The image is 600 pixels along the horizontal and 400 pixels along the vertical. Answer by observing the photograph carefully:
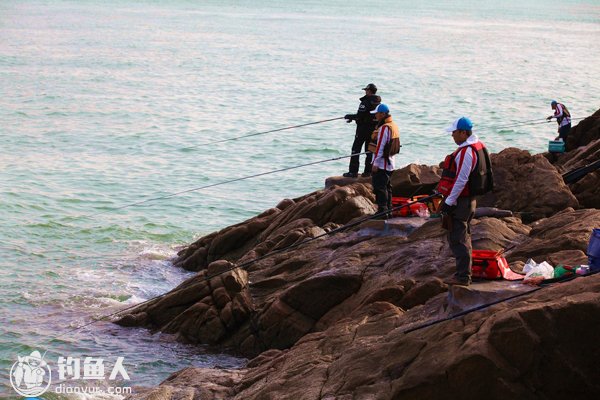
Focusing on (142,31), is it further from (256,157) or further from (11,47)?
(256,157)

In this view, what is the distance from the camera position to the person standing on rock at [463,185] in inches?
388

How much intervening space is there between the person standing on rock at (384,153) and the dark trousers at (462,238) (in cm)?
348

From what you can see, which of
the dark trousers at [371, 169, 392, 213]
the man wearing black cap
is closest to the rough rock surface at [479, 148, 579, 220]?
the dark trousers at [371, 169, 392, 213]

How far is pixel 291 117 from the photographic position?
1710 inches

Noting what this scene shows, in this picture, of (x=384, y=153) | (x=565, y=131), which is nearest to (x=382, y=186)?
(x=384, y=153)

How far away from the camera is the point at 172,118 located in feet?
140

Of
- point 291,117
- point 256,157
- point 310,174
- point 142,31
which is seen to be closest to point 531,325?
point 310,174

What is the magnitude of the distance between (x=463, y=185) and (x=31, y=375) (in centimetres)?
689

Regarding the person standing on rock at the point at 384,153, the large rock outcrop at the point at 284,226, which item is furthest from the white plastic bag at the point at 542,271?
the large rock outcrop at the point at 284,226

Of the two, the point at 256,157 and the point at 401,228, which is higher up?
the point at 401,228

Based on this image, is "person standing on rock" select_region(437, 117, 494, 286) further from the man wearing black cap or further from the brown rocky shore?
the man wearing black cap

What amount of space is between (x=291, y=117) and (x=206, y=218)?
60.2ft

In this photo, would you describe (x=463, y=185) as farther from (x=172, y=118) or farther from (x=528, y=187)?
(x=172, y=118)

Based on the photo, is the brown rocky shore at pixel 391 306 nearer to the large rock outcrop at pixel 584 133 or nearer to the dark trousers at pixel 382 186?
the dark trousers at pixel 382 186
